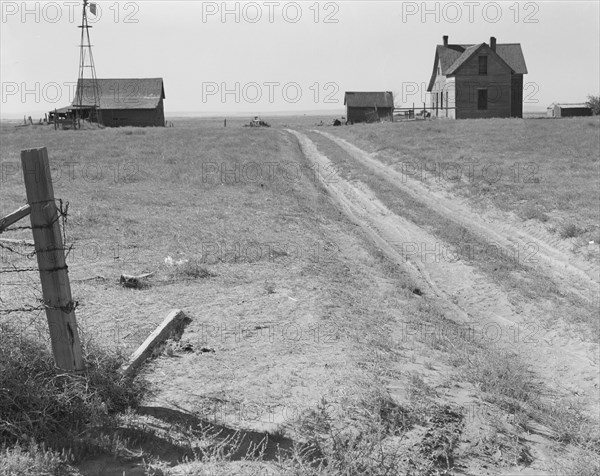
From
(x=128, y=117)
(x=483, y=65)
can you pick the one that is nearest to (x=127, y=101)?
(x=128, y=117)

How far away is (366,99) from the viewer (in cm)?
8350

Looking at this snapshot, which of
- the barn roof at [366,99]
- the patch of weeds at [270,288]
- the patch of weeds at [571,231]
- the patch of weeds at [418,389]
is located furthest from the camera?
the barn roof at [366,99]

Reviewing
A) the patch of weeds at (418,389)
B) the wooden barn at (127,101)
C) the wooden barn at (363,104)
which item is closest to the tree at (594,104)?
the wooden barn at (363,104)

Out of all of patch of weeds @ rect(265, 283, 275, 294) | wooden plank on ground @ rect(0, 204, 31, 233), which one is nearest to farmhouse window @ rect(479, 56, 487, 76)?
patch of weeds @ rect(265, 283, 275, 294)

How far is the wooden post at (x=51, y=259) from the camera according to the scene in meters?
5.11

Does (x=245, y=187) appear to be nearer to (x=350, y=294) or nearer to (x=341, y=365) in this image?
(x=350, y=294)

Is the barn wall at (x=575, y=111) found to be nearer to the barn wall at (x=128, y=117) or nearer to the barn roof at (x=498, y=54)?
the barn roof at (x=498, y=54)

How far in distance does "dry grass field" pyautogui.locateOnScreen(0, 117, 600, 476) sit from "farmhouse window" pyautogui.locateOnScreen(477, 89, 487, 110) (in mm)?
41477

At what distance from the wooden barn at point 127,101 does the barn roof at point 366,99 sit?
24.1 metres

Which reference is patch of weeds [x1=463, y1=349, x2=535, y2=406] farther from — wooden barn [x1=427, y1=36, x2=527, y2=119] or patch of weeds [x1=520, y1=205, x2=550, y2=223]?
wooden barn [x1=427, y1=36, x2=527, y2=119]

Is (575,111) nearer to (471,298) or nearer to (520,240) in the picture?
(520,240)

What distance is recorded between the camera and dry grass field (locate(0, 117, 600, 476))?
4.91m

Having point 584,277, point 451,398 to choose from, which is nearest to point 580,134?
point 584,277

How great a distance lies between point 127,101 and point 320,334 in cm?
7388
